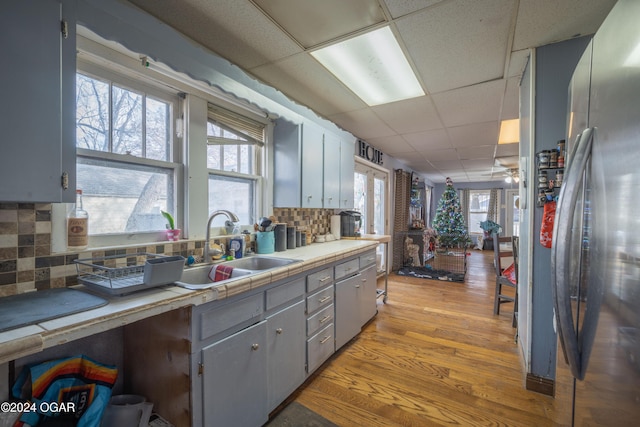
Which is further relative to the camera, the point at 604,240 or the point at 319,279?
the point at 319,279

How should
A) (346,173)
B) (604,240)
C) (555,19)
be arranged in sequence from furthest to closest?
1. (346,173)
2. (555,19)
3. (604,240)

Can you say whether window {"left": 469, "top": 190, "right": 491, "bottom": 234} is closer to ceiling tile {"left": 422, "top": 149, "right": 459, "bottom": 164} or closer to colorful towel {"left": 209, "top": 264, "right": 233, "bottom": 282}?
ceiling tile {"left": 422, "top": 149, "right": 459, "bottom": 164}

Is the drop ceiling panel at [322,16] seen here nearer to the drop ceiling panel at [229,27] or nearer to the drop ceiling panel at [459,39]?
the drop ceiling panel at [229,27]

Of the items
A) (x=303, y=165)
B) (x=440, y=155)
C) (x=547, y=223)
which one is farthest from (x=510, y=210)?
(x=303, y=165)

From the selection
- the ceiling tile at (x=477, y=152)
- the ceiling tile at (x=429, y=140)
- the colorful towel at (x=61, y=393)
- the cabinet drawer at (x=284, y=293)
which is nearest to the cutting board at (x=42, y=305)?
the colorful towel at (x=61, y=393)

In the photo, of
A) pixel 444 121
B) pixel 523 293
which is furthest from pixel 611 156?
pixel 444 121

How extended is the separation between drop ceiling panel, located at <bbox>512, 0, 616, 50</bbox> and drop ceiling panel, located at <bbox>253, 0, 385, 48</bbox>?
2.60ft

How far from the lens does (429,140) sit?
4.03 meters

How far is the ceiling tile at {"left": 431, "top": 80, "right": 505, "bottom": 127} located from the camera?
7.79 ft

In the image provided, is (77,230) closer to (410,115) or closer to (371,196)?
(410,115)

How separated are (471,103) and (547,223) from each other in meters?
1.48

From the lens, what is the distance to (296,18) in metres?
1.51

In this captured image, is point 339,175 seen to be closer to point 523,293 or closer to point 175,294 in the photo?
point 523,293

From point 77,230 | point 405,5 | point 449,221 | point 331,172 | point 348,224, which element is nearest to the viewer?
point 77,230
